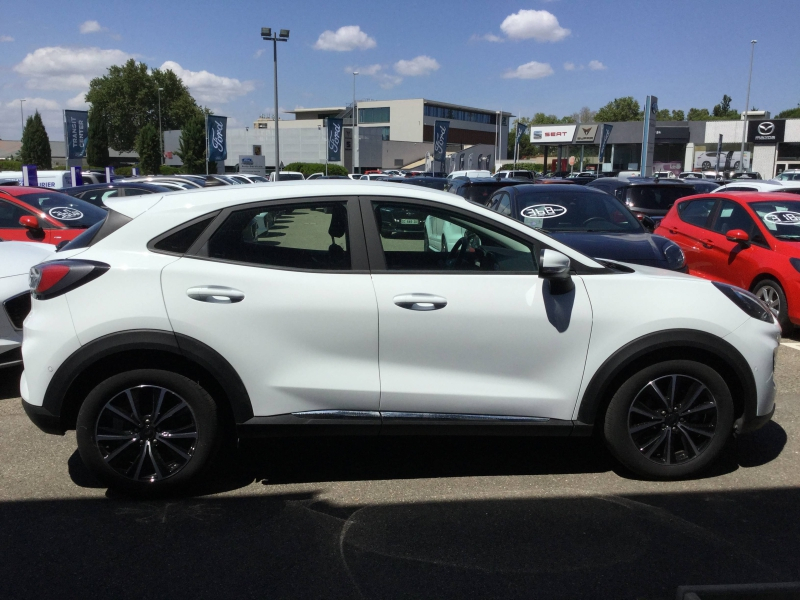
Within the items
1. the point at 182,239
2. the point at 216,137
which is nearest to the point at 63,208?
the point at 182,239

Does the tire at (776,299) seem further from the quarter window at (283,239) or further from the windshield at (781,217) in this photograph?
the quarter window at (283,239)

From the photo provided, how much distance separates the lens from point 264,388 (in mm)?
3727

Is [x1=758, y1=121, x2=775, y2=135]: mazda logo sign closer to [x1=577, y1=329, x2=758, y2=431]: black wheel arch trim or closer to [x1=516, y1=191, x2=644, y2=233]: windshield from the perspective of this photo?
[x1=516, y1=191, x2=644, y2=233]: windshield

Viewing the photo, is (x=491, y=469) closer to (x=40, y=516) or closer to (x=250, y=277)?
(x=250, y=277)

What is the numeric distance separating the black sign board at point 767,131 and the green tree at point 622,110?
57.5m

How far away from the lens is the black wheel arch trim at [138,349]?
11.9 ft

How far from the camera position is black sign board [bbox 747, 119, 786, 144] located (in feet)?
189

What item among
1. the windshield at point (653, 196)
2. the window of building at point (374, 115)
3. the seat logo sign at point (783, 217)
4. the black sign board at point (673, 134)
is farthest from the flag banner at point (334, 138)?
the window of building at point (374, 115)

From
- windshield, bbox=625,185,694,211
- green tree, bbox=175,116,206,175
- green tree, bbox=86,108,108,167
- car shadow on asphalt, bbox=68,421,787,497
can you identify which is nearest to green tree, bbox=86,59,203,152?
green tree, bbox=86,108,108,167

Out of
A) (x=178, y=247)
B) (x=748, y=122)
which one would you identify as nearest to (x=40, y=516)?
(x=178, y=247)

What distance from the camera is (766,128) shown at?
58.2 meters

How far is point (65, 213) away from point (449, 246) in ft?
24.6

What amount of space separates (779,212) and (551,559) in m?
6.71

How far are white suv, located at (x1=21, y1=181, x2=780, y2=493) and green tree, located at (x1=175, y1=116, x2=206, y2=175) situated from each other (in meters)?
70.1
